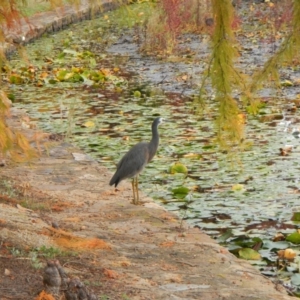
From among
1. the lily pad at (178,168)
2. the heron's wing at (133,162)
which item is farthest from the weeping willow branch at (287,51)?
the lily pad at (178,168)

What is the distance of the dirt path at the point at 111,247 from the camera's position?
615 centimetres

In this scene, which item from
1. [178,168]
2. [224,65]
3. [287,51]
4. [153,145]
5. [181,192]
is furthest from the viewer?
[178,168]

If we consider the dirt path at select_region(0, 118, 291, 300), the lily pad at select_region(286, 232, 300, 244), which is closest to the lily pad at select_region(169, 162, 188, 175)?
the dirt path at select_region(0, 118, 291, 300)

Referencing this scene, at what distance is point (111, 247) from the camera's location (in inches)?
285

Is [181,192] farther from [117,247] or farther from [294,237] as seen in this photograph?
[117,247]

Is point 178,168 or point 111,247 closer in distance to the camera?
point 111,247

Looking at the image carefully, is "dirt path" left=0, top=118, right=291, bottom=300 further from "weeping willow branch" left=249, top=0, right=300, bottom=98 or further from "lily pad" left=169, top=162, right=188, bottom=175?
"weeping willow branch" left=249, top=0, right=300, bottom=98

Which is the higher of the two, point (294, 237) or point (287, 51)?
point (287, 51)

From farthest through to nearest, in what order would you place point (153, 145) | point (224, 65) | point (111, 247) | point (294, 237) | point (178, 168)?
point (178, 168) → point (153, 145) → point (294, 237) → point (111, 247) → point (224, 65)

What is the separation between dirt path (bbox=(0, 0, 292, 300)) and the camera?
6.15 meters

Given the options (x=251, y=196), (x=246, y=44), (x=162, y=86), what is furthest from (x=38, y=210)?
(x=246, y=44)

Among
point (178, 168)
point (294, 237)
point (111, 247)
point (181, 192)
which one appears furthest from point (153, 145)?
point (111, 247)

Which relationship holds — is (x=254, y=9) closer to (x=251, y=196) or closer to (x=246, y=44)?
(x=246, y=44)

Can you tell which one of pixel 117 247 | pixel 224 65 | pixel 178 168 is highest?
pixel 224 65
